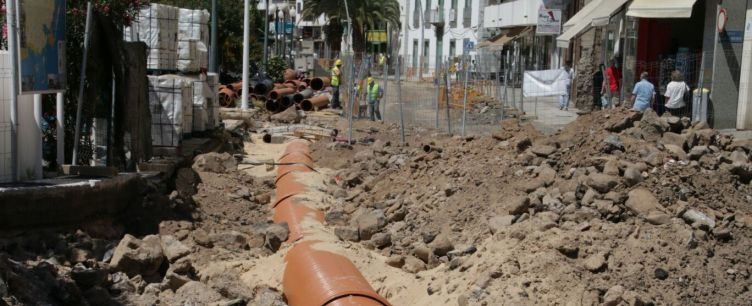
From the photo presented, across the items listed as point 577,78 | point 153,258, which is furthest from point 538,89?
point 153,258

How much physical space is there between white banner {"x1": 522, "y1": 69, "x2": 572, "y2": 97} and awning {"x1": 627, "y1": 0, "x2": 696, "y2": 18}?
11.6 ft

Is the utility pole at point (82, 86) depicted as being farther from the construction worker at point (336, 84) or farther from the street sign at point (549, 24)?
the street sign at point (549, 24)

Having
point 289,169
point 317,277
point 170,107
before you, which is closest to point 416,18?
point 289,169

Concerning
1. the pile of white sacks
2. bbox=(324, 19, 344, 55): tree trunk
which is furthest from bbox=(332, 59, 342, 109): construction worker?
bbox=(324, 19, 344, 55): tree trunk

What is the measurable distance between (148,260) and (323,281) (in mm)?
1786

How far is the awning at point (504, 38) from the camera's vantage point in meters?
50.3

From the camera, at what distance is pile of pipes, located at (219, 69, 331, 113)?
94.9 ft

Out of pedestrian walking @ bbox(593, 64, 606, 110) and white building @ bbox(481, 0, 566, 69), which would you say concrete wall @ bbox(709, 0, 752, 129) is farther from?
white building @ bbox(481, 0, 566, 69)

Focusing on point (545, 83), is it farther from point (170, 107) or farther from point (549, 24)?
point (170, 107)

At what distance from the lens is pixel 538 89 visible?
2478 centimetres

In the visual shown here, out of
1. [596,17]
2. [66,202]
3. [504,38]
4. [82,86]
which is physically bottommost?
[66,202]

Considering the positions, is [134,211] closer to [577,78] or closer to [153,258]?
[153,258]

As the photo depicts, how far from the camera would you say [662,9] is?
2095 cm

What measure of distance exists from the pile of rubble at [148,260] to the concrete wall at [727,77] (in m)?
12.1
